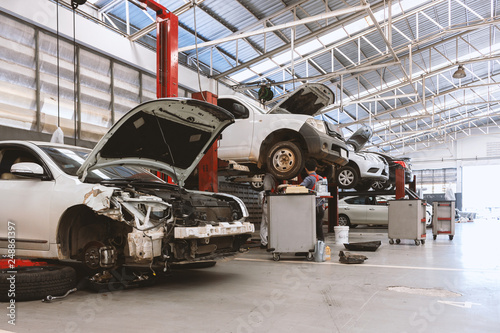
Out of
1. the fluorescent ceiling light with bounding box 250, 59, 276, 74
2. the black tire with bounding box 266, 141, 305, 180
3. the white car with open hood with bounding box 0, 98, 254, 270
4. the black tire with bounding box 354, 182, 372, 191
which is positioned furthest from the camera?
the fluorescent ceiling light with bounding box 250, 59, 276, 74

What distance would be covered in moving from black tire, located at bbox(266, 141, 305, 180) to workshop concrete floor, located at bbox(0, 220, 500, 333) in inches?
82.2

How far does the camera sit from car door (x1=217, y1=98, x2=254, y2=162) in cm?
697

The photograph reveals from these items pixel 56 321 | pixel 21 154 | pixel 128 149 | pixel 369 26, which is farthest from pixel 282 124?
pixel 369 26

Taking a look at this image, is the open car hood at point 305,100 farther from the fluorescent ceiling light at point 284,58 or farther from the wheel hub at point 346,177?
the fluorescent ceiling light at point 284,58

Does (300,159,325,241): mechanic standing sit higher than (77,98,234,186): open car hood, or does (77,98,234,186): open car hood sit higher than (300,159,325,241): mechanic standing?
(77,98,234,186): open car hood

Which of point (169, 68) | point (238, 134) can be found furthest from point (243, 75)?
point (169, 68)

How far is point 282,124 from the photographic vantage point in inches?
266

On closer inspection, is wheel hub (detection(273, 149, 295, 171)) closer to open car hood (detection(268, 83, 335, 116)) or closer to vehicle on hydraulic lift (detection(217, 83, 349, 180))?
vehicle on hydraulic lift (detection(217, 83, 349, 180))

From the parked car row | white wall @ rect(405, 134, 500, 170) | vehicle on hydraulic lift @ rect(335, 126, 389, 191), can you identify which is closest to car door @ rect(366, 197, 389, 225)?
the parked car row

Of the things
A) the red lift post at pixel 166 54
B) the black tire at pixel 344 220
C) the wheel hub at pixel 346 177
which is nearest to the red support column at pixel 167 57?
the red lift post at pixel 166 54

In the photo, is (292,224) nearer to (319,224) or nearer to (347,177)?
(319,224)

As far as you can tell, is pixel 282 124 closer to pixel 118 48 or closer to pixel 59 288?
pixel 59 288

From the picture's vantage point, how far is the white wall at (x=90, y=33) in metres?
Answer: 8.38

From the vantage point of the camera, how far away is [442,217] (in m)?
9.34
